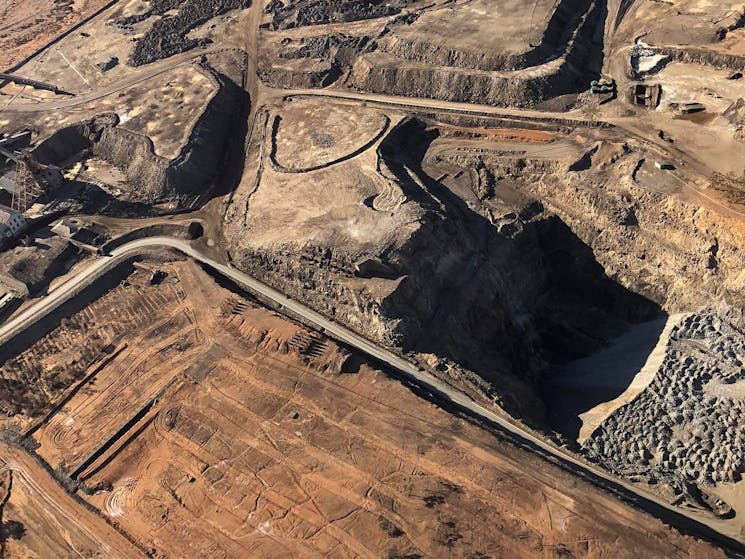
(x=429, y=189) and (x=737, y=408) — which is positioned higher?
(x=429, y=189)

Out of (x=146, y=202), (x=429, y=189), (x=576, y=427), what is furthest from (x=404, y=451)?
(x=146, y=202)

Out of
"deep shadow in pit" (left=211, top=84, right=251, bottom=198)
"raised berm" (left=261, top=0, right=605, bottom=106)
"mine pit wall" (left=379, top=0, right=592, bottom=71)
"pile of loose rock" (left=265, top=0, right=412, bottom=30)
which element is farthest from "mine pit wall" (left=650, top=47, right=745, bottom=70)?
"deep shadow in pit" (left=211, top=84, right=251, bottom=198)

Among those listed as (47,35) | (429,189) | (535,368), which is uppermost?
(47,35)

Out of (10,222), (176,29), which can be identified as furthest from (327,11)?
(10,222)

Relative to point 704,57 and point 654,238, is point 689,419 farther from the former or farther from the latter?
point 704,57

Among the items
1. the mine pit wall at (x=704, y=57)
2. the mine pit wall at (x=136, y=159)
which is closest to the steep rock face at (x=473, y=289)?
the mine pit wall at (x=136, y=159)

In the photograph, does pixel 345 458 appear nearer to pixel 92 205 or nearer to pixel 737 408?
pixel 737 408

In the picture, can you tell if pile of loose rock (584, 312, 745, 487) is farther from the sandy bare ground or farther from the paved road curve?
the sandy bare ground
